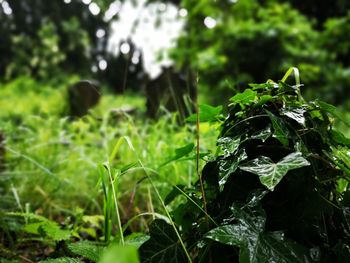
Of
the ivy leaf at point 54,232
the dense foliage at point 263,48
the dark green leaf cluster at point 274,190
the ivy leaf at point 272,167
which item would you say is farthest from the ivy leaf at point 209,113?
the dense foliage at point 263,48

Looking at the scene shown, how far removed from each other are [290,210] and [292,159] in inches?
4.3

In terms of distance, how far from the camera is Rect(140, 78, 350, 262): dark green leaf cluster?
1.76 feet

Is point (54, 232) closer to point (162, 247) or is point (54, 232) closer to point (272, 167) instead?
point (162, 247)

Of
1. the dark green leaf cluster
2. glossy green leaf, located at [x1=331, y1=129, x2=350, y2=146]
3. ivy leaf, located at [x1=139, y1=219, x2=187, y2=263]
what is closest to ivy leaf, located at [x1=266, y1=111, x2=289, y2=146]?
the dark green leaf cluster

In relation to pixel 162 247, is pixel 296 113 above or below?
above

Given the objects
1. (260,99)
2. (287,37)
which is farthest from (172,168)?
(287,37)

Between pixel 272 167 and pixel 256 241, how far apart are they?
12 cm

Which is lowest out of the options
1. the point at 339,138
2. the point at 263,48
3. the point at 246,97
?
the point at 263,48

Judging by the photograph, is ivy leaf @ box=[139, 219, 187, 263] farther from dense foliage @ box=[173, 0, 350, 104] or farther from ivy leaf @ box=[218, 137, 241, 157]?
dense foliage @ box=[173, 0, 350, 104]

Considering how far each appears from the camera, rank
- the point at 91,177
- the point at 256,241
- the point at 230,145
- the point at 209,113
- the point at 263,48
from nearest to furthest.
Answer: the point at 256,241
the point at 230,145
the point at 209,113
the point at 91,177
the point at 263,48

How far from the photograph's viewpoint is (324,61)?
4367 mm

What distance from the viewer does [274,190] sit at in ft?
2.00

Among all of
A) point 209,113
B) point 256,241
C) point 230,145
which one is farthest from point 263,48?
point 256,241

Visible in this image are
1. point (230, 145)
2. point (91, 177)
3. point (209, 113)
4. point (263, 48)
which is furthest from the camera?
point (263, 48)
